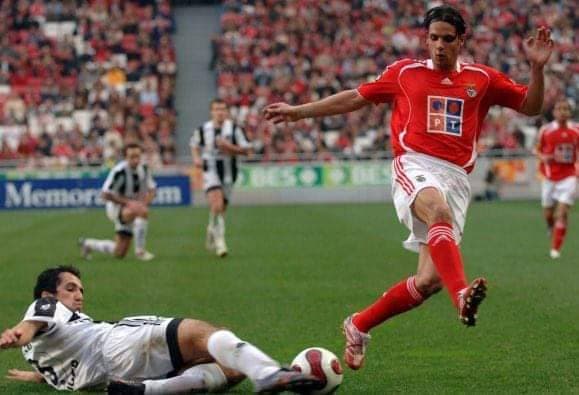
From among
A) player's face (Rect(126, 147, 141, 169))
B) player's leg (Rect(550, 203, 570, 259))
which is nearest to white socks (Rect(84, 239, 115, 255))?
player's face (Rect(126, 147, 141, 169))

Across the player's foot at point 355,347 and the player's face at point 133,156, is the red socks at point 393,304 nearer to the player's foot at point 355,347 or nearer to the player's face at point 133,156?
the player's foot at point 355,347

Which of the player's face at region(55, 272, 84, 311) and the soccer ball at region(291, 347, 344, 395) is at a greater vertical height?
the player's face at region(55, 272, 84, 311)

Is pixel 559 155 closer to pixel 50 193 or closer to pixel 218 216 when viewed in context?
pixel 218 216

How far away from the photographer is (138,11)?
151 ft

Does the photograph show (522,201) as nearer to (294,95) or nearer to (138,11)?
(294,95)

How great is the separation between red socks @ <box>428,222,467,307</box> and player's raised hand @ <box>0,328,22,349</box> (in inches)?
97.2

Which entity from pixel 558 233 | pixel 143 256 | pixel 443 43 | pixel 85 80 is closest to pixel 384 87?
pixel 443 43

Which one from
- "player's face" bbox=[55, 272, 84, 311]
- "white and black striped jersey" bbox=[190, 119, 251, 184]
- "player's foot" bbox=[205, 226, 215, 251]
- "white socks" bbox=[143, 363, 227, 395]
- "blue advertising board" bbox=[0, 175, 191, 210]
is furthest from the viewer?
A: "blue advertising board" bbox=[0, 175, 191, 210]

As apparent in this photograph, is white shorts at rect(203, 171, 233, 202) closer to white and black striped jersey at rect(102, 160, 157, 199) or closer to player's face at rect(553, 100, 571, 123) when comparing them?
white and black striped jersey at rect(102, 160, 157, 199)

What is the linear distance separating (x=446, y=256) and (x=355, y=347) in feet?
3.52

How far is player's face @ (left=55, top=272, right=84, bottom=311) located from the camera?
7.62 metres

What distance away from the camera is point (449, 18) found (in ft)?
26.5

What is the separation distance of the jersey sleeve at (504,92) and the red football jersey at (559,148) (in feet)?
35.1

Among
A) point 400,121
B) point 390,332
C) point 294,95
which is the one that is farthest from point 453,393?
point 294,95
